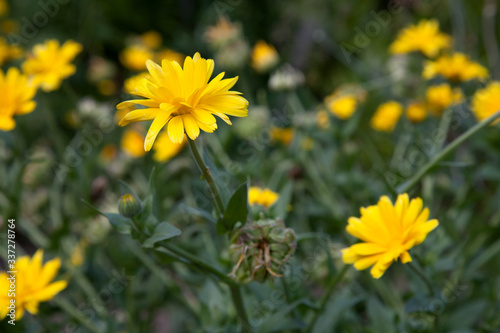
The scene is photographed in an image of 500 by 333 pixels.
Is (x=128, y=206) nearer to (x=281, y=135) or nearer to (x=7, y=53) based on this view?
(x=281, y=135)

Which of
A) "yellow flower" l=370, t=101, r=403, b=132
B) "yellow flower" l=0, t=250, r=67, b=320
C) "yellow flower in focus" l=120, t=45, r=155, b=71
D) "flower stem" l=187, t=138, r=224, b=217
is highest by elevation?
Result: "yellow flower in focus" l=120, t=45, r=155, b=71

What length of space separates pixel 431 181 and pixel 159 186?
747mm

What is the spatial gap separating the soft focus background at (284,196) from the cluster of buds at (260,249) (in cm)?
8

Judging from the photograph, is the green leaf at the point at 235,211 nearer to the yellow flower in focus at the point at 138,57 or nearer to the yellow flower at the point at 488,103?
the yellow flower at the point at 488,103

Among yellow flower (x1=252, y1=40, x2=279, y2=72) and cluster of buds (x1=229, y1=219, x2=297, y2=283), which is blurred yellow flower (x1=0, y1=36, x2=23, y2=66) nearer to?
yellow flower (x1=252, y1=40, x2=279, y2=72)

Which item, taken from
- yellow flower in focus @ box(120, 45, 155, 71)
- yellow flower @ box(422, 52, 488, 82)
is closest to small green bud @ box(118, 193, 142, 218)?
yellow flower @ box(422, 52, 488, 82)

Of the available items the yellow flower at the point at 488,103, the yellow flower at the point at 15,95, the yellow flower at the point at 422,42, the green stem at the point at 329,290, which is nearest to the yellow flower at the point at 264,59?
the yellow flower at the point at 422,42

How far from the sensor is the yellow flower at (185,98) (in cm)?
68

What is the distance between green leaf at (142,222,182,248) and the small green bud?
45 millimetres

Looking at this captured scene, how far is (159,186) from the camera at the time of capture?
55.2 inches

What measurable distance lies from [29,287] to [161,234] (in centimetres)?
43

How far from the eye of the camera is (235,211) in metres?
0.77

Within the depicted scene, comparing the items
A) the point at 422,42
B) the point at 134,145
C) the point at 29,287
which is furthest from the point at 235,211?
the point at 422,42

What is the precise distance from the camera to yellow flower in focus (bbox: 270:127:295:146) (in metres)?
1.60
